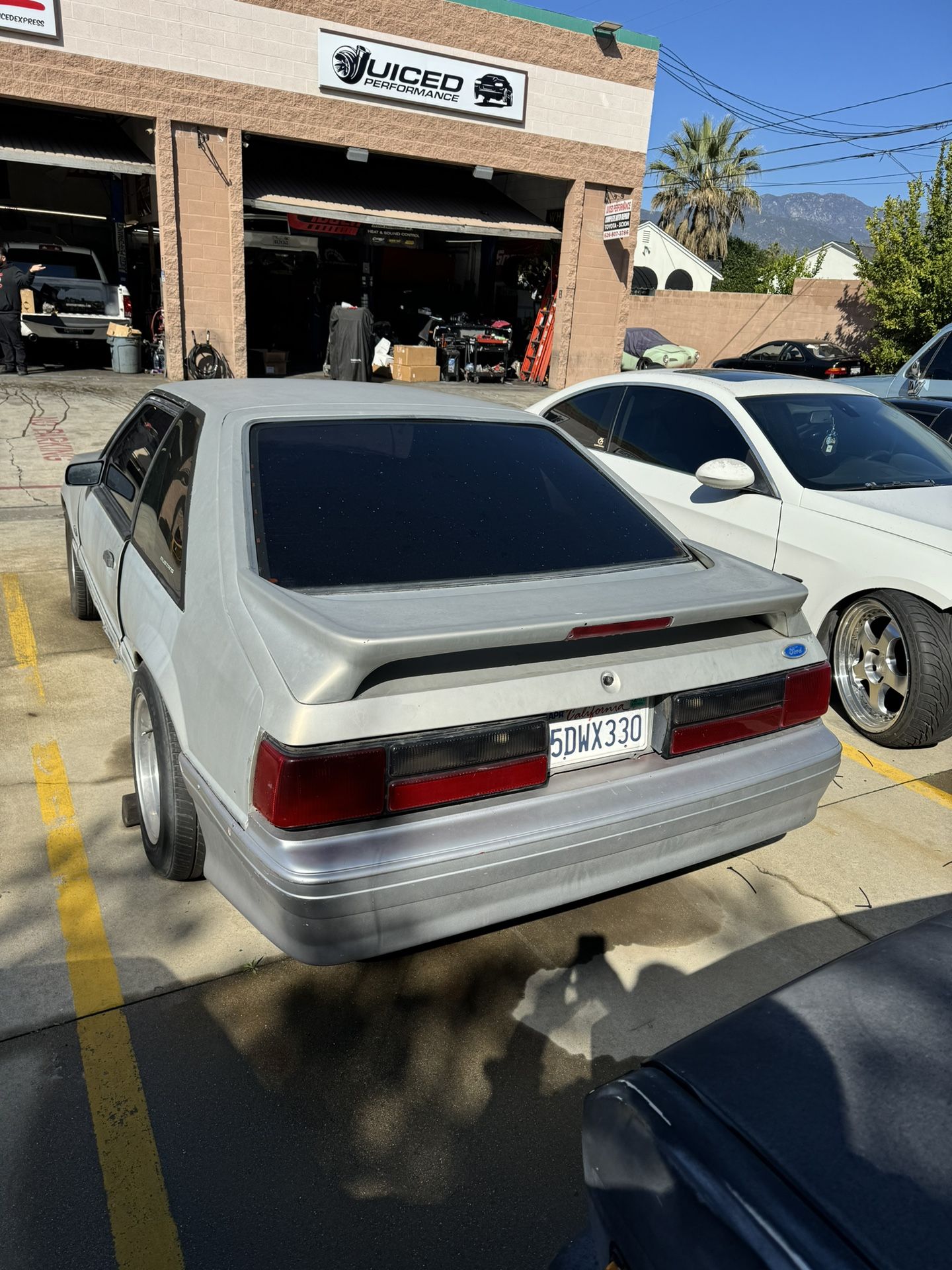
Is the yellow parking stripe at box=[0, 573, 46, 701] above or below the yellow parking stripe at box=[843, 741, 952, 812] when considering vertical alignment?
below

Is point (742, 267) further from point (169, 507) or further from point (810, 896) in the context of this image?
point (169, 507)

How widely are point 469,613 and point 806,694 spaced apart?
119cm

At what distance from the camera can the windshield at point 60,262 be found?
57.4 ft

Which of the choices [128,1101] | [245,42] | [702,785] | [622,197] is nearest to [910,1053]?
[702,785]

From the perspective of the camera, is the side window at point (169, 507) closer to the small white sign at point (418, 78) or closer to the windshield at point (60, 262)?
the small white sign at point (418, 78)

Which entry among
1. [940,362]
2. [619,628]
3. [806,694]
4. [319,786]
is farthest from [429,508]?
[940,362]

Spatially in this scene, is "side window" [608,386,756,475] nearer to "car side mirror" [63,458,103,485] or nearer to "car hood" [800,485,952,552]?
"car hood" [800,485,952,552]

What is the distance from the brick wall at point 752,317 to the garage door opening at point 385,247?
14.3 ft

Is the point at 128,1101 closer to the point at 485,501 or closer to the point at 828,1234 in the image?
the point at 828,1234

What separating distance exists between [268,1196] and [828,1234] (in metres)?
1.40

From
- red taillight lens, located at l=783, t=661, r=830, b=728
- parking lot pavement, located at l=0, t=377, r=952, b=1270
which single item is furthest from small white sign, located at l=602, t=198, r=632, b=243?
red taillight lens, located at l=783, t=661, r=830, b=728

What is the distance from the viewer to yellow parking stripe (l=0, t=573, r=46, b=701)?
4.80 m

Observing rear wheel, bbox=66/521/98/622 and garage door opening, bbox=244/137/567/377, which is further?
garage door opening, bbox=244/137/567/377

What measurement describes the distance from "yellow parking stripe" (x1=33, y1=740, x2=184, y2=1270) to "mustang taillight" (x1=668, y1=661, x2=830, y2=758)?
166 centimetres
